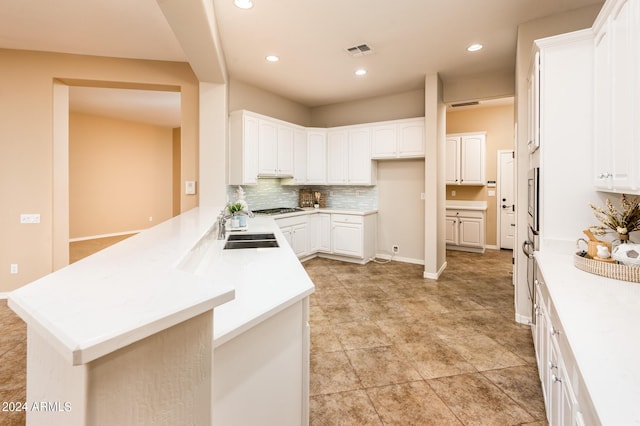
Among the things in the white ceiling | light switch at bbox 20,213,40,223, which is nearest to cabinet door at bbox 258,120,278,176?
the white ceiling

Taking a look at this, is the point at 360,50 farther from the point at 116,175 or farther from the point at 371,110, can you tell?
the point at 116,175

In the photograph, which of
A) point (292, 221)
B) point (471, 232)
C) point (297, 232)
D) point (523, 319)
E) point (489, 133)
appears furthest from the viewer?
point (489, 133)

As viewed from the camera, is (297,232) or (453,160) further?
(453,160)

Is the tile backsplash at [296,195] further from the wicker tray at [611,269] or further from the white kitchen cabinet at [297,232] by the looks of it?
the wicker tray at [611,269]

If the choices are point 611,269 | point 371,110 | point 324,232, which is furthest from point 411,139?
point 611,269

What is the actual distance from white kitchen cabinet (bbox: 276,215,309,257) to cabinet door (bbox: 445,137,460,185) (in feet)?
11.1

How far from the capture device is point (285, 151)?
5141mm

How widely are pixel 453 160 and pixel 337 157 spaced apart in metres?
2.67

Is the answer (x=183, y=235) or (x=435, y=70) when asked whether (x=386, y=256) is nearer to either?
(x=435, y=70)

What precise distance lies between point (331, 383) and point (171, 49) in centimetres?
375

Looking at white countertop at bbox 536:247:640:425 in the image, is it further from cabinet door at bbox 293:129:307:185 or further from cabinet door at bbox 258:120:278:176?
cabinet door at bbox 293:129:307:185

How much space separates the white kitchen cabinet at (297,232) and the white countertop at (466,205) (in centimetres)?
334

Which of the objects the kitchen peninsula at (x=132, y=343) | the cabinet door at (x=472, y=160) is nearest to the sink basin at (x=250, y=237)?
the kitchen peninsula at (x=132, y=343)

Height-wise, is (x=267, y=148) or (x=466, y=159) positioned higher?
(x=466, y=159)
